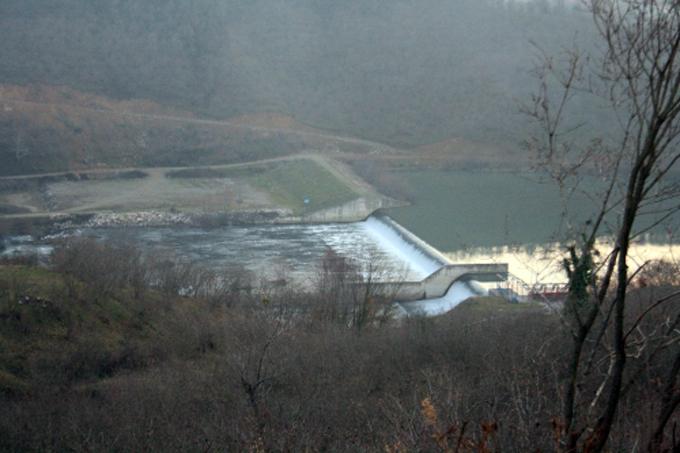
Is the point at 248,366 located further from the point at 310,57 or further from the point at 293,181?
the point at 310,57

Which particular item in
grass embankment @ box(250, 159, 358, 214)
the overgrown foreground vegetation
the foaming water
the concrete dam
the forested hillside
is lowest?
the overgrown foreground vegetation

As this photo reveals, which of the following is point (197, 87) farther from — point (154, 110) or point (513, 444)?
point (513, 444)

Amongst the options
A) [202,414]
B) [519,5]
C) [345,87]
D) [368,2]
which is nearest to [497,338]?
[202,414]

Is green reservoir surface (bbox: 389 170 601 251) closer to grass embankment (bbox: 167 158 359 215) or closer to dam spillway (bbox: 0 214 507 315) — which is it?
dam spillway (bbox: 0 214 507 315)

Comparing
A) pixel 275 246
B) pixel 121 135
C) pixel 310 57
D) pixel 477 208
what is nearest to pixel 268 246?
pixel 275 246

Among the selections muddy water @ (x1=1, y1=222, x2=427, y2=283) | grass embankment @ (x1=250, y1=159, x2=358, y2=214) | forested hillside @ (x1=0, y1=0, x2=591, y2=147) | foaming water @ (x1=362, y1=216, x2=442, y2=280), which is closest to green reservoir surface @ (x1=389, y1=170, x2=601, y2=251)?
foaming water @ (x1=362, y1=216, x2=442, y2=280)

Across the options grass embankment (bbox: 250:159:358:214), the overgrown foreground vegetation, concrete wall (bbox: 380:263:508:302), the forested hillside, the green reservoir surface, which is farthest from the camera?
the forested hillside
